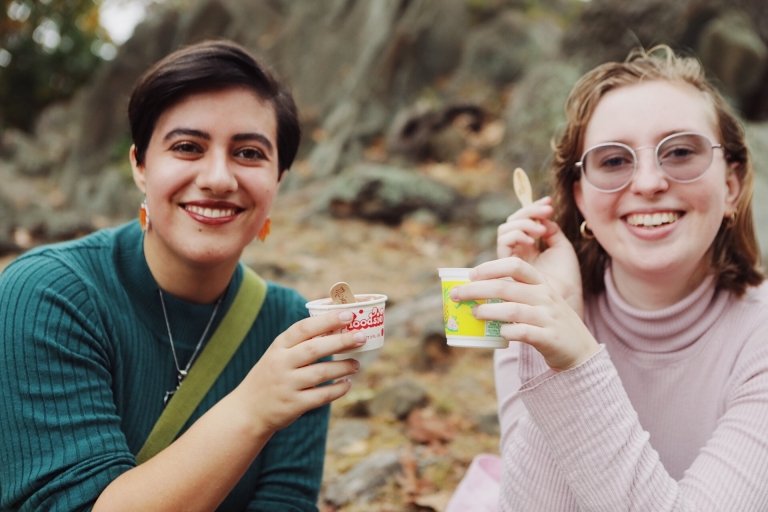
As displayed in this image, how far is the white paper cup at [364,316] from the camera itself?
1.74m

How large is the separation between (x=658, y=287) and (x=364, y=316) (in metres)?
1.14

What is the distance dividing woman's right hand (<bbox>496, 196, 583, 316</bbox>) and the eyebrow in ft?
2.82

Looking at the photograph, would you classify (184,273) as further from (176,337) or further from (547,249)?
(547,249)

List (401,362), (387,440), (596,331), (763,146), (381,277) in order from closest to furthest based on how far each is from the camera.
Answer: (596,331) < (387,440) < (401,362) < (763,146) < (381,277)

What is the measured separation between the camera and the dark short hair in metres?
2.21

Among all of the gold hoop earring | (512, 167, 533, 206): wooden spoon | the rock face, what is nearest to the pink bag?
the gold hoop earring

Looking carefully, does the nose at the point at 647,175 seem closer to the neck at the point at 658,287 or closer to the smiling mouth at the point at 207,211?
the neck at the point at 658,287

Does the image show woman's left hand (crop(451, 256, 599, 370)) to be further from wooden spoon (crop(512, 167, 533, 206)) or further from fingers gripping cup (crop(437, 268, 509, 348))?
wooden spoon (crop(512, 167, 533, 206))

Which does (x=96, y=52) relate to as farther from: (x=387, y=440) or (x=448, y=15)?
(x=387, y=440)

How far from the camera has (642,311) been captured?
237 centimetres

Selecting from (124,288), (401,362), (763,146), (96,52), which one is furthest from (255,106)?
(96,52)

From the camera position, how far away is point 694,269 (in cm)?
238

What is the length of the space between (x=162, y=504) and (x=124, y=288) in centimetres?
79

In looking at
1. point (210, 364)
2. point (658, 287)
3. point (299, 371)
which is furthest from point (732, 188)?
point (210, 364)
